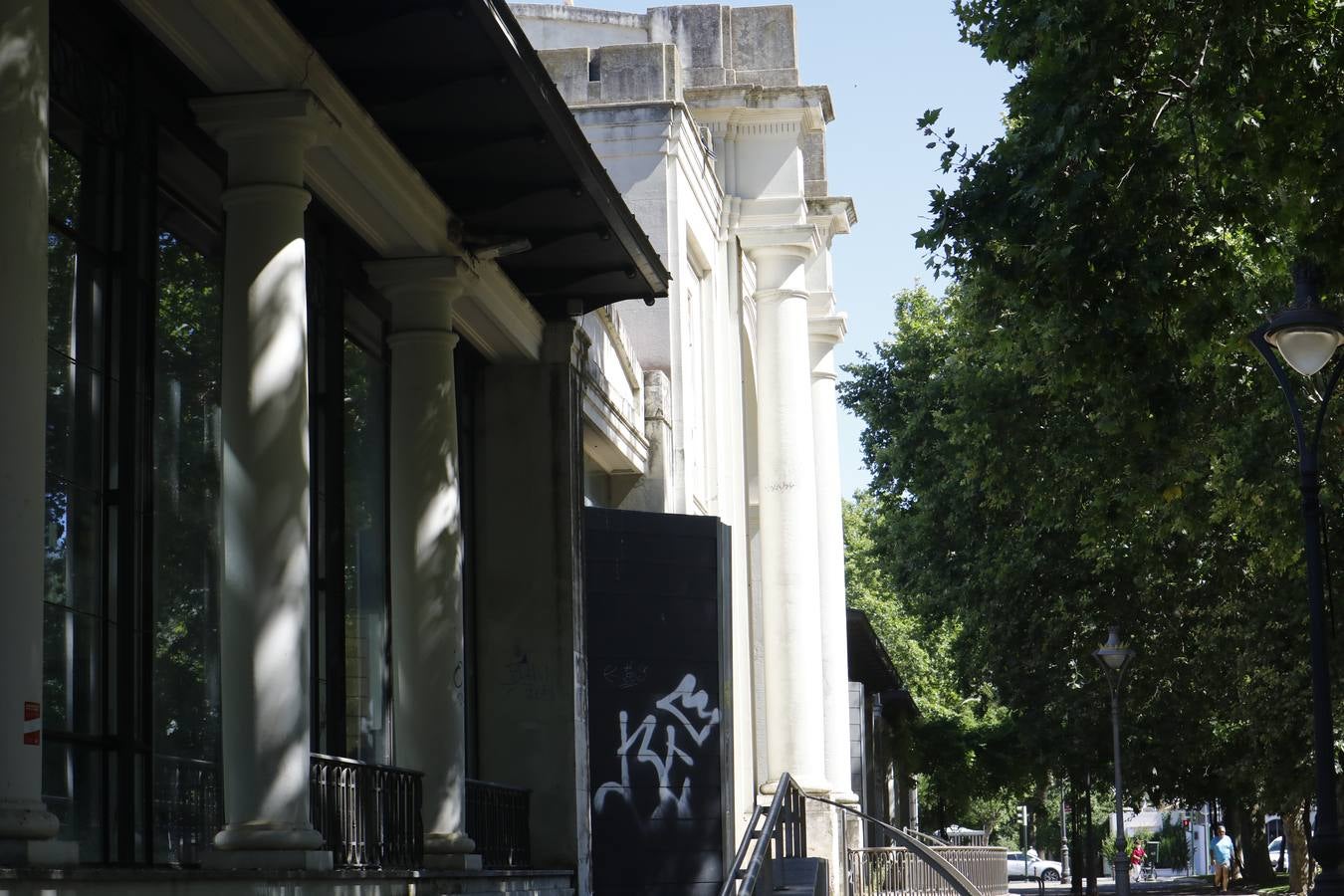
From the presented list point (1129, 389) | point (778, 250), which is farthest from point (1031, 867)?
point (1129, 389)

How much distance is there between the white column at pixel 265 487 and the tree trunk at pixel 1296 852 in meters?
32.1

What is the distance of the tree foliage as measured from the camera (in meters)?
12.8

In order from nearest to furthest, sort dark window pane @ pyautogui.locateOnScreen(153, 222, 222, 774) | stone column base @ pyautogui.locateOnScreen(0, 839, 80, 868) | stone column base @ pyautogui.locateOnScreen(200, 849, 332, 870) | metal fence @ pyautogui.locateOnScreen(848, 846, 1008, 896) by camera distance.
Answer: stone column base @ pyautogui.locateOnScreen(0, 839, 80, 868)
stone column base @ pyautogui.locateOnScreen(200, 849, 332, 870)
dark window pane @ pyautogui.locateOnScreen(153, 222, 222, 774)
metal fence @ pyautogui.locateOnScreen(848, 846, 1008, 896)

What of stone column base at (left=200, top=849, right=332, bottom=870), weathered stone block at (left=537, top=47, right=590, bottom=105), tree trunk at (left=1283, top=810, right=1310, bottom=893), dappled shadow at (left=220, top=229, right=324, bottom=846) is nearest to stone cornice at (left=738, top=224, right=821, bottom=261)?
weathered stone block at (left=537, top=47, right=590, bottom=105)

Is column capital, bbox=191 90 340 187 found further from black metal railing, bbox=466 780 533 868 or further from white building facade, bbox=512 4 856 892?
white building facade, bbox=512 4 856 892

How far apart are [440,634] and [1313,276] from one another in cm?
714

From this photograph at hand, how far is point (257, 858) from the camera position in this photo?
877 cm

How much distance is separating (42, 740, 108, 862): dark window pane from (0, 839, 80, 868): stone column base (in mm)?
1633

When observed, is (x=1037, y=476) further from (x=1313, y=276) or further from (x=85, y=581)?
(x=85, y=581)

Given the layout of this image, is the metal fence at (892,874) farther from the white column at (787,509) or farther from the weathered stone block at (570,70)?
the weathered stone block at (570,70)

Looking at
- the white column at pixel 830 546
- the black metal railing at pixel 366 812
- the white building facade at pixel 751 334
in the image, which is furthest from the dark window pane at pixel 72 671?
the white column at pixel 830 546

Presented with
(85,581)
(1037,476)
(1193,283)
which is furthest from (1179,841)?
(85,581)

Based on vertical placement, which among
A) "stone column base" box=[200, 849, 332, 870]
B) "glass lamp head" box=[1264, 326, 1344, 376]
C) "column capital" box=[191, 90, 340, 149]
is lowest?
"stone column base" box=[200, 849, 332, 870]

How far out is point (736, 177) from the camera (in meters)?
26.5
